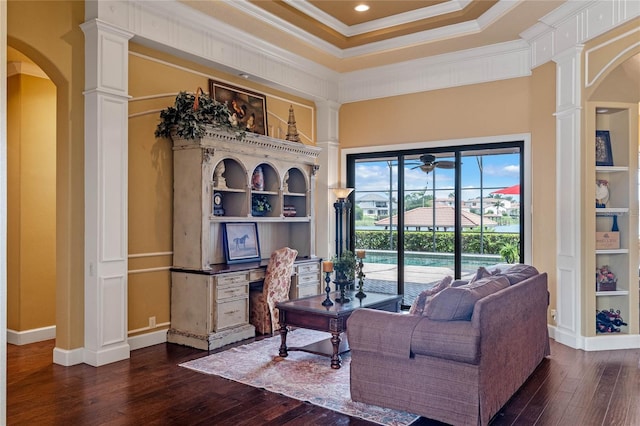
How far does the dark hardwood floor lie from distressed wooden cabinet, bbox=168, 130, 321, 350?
0.62 metres

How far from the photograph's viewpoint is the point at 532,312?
13.1 feet

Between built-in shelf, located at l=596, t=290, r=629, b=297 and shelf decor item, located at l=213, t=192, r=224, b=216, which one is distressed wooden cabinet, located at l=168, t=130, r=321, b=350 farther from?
built-in shelf, located at l=596, t=290, r=629, b=297

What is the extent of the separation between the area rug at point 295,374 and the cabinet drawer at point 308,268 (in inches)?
44.3

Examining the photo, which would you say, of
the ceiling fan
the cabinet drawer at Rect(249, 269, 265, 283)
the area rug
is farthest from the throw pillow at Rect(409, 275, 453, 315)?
the ceiling fan

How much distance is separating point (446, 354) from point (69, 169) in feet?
11.7

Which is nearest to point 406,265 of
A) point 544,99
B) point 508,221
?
point 508,221

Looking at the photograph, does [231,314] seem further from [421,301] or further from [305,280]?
[421,301]

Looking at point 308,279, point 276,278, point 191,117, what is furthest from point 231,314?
point 191,117

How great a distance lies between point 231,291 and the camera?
Result: 520 cm

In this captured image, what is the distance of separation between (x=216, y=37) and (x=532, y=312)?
14.0ft

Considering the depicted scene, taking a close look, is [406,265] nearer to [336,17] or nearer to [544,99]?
[544,99]

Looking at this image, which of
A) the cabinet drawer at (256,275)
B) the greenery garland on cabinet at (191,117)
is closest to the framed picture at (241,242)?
the cabinet drawer at (256,275)

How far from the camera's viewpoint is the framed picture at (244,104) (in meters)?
5.83

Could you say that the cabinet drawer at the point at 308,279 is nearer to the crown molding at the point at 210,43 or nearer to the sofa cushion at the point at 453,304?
the crown molding at the point at 210,43
